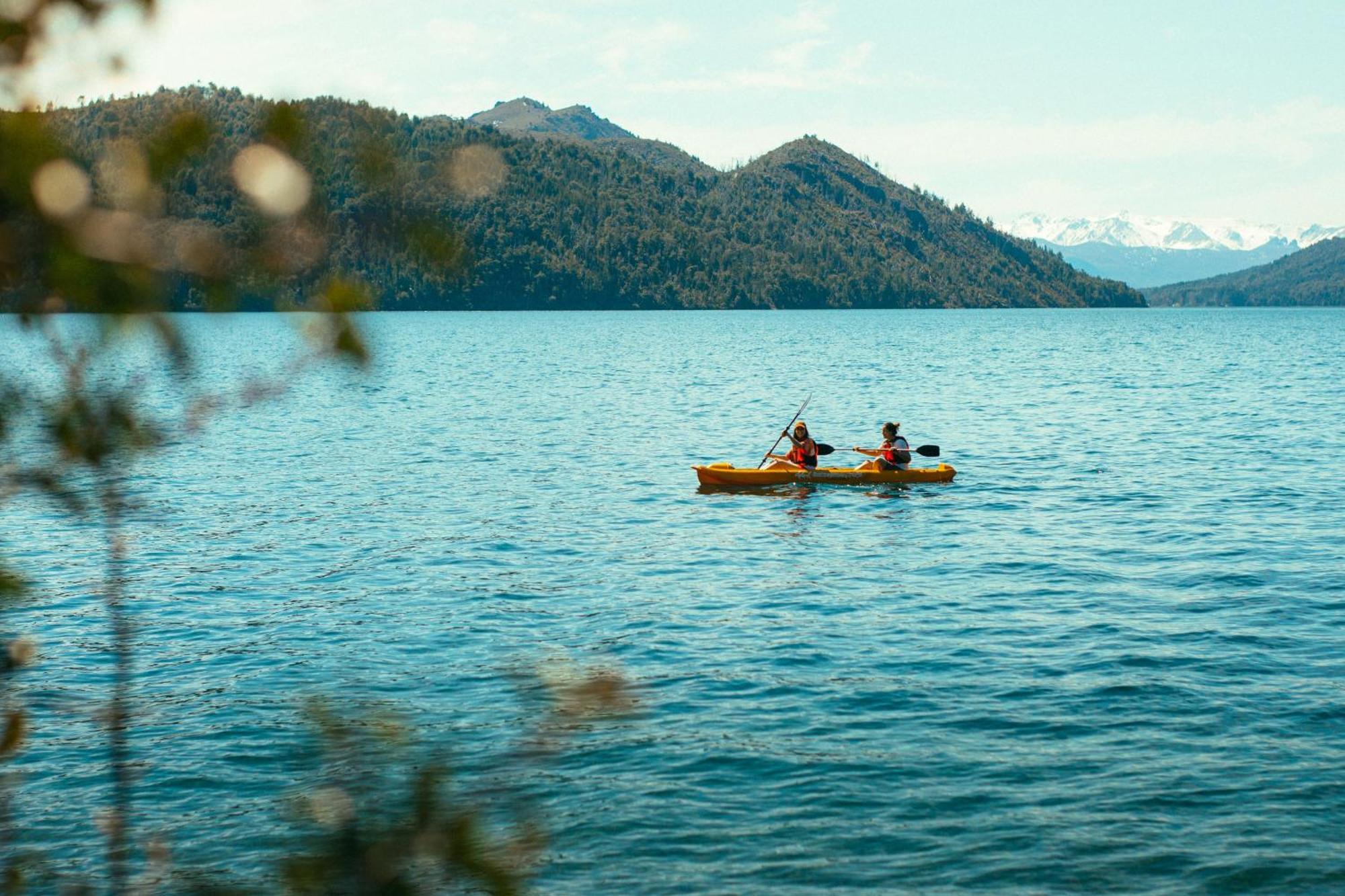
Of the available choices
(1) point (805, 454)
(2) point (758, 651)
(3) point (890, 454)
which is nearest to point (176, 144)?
(2) point (758, 651)

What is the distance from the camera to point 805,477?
30.2 metres

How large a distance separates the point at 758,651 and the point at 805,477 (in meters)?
14.3

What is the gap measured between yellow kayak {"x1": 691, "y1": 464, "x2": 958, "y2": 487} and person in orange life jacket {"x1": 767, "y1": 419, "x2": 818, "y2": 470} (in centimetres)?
15

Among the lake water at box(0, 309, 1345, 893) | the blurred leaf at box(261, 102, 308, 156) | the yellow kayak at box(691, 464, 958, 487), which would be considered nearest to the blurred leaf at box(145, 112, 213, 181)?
the blurred leaf at box(261, 102, 308, 156)

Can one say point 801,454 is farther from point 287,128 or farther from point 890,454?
point 287,128

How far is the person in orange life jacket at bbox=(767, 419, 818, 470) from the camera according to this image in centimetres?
3020

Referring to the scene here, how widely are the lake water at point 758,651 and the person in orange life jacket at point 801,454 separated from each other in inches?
43.8

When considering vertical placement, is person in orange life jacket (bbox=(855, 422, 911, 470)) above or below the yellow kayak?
above

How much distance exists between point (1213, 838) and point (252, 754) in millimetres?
9171

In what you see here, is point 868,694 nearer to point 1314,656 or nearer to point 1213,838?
point 1213,838

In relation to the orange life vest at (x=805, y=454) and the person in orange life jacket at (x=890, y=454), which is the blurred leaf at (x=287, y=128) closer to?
the orange life vest at (x=805, y=454)

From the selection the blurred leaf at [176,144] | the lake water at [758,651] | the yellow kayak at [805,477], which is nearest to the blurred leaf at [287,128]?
the blurred leaf at [176,144]

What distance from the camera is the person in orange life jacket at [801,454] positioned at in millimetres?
30203

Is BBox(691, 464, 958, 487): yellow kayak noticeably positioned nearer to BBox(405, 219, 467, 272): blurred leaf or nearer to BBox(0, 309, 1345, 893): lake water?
BBox(0, 309, 1345, 893): lake water
